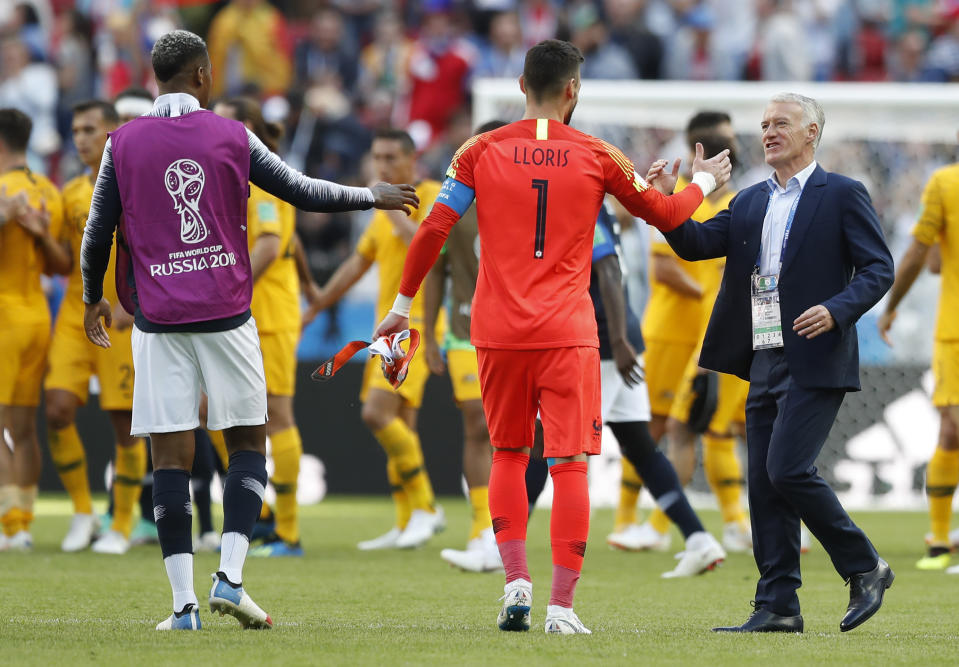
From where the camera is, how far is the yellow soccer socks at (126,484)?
902 cm

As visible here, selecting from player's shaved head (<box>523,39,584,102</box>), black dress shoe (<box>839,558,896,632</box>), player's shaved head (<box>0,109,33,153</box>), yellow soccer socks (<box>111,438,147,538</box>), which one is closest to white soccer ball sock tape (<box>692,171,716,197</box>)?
player's shaved head (<box>523,39,584,102</box>)

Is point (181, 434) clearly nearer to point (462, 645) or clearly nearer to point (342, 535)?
point (462, 645)

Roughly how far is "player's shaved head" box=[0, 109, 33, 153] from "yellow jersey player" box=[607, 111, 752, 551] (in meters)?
4.00

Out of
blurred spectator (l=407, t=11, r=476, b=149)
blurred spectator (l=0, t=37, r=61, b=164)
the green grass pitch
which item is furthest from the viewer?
blurred spectator (l=407, t=11, r=476, b=149)

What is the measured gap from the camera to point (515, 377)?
5496 millimetres

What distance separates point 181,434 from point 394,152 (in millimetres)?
3960

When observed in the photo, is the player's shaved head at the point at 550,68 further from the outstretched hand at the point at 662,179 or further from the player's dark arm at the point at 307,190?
the player's dark arm at the point at 307,190

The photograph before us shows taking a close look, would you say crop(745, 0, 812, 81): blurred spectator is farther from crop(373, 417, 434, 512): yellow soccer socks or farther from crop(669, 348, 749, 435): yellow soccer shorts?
crop(373, 417, 434, 512): yellow soccer socks

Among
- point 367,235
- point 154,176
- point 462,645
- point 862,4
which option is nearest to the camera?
point 462,645

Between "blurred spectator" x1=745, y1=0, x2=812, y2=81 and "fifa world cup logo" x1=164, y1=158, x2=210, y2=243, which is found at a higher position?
"blurred spectator" x1=745, y1=0, x2=812, y2=81

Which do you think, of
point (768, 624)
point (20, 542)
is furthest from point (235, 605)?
point (20, 542)

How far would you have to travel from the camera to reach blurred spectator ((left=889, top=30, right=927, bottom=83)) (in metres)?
17.3

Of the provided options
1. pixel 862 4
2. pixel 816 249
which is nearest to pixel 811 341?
pixel 816 249

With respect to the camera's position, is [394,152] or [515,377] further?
[394,152]
